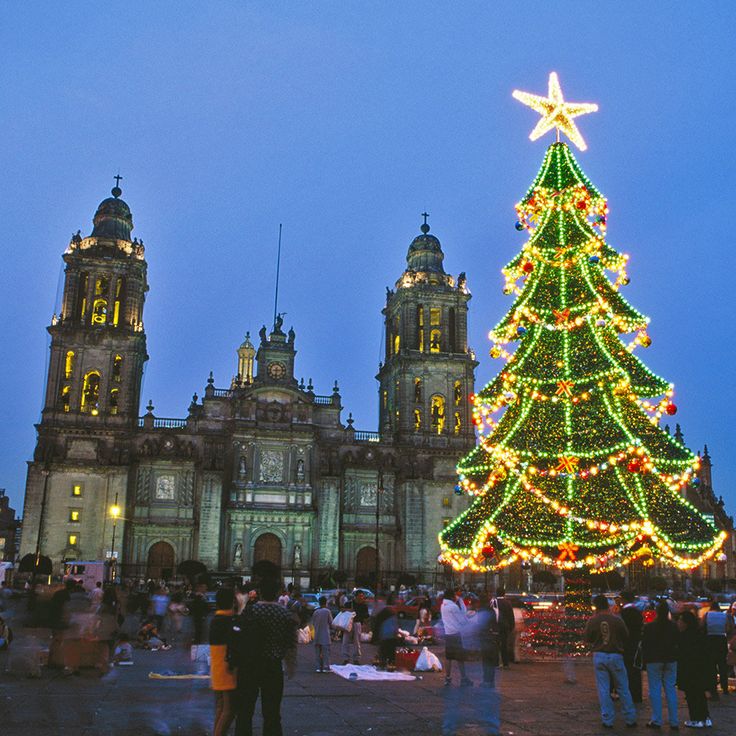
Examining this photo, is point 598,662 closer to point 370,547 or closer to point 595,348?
point 595,348

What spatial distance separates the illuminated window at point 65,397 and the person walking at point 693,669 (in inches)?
2076

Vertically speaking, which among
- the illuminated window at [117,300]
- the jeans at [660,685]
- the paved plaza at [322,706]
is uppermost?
the illuminated window at [117,300]

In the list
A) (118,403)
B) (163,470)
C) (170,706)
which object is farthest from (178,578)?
(170,706)

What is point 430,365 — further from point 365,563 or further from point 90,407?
point 90,407

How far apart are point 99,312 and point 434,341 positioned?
25.3 metres

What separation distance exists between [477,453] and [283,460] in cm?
4106

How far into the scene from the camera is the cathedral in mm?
56906

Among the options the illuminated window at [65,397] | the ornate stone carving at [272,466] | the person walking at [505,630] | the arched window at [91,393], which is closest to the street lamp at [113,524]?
the arched window at [91,393]

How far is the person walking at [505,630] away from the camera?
18.0 meters

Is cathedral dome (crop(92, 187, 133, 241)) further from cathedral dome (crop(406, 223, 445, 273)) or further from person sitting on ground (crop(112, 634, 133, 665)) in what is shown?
person sitting on ground (crop(112, 634, 133, 665))

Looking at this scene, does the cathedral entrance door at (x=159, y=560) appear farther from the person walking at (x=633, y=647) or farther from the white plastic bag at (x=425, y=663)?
the person walking at (x=633, y=647)

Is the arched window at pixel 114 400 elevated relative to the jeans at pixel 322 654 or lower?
elevated

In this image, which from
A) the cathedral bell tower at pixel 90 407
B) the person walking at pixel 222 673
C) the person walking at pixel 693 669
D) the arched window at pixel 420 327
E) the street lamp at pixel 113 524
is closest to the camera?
the person walking at pixel 222 673

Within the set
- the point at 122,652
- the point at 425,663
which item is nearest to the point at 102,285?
the point at 122,652
